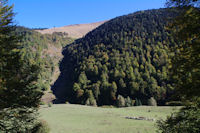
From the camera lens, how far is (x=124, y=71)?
431ft

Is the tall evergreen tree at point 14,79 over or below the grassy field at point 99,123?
over

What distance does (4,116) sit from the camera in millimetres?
8352

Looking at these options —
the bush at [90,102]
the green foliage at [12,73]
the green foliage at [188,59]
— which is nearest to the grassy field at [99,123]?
the green foliage at [12,73]

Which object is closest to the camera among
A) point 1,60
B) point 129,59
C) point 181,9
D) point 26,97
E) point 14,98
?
point 181,9

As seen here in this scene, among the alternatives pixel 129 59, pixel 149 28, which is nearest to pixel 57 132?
pixel 129 59

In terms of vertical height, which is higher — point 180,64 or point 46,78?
point 180,64

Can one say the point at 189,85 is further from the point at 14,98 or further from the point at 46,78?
the point at 46,78

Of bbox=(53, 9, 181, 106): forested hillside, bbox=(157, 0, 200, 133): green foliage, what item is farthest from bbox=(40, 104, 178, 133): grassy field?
bbox=(53, 9, 181, 106): forested hillside

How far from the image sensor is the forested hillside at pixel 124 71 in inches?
4131

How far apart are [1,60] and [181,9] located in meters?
12.4

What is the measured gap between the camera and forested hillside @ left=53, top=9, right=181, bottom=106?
4131 inches

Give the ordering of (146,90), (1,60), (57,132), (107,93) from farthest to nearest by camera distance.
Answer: (107,93) < (146,90) < (57,132) < (1,60)

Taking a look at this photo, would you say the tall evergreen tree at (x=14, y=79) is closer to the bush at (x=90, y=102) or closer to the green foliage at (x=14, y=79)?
the green foliage at (x=14, y=79)

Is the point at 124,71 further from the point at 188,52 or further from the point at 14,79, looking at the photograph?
the point at 188,52
